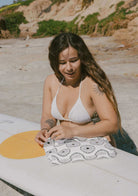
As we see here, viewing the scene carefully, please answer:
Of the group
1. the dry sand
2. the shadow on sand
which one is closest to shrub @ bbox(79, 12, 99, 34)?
the dry sand

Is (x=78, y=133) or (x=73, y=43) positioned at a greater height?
(x=73, y=43)

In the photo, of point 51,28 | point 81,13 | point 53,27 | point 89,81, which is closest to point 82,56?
point 89,81

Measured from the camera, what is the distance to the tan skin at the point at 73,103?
1.82 meters

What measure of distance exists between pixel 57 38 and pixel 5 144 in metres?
1.14

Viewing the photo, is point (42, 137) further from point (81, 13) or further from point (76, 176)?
point (81, 13)

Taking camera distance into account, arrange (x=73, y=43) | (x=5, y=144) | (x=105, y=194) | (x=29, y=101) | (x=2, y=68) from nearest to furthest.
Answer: (x=105, y=194) → (x=73, y=43) → (x=5, y=144) → (x=29, y=101) → (x=2, y=68)

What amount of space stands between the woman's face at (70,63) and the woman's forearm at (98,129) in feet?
1.50

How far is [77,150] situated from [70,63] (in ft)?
2.33

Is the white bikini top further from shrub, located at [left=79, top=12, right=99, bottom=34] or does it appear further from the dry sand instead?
shrub, located at [left=79, top=12, right=99, bottom=34]

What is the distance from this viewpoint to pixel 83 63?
1875 mm

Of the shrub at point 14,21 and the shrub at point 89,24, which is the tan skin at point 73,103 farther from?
the shrub at point 14,21

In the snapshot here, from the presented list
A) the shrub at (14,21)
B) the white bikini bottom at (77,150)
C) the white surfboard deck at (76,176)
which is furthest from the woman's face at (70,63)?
the shrub at (14,21)

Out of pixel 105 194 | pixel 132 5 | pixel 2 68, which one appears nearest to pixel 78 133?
pixel 105 194

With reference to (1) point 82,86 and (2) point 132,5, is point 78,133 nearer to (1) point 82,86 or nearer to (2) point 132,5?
(1) point 82,86
